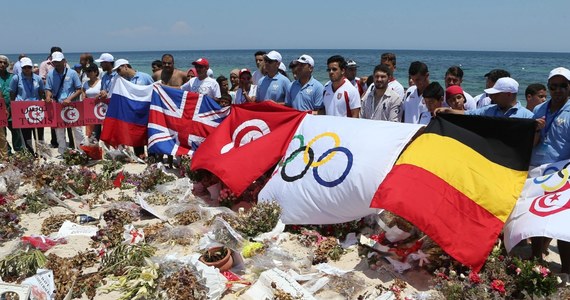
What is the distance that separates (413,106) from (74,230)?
5.17m

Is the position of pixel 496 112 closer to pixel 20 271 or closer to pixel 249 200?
pixel 249 200

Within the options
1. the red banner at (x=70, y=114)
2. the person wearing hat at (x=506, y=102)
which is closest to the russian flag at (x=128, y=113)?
the red banner at (x=70, y=114)

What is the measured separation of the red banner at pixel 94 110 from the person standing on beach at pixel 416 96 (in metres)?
6.52

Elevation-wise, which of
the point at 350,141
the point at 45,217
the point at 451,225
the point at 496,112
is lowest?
the point at 45,217

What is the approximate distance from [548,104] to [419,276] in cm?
245

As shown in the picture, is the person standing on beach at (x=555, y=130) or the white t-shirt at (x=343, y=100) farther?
the white t-shirt at (x=343, y=100)

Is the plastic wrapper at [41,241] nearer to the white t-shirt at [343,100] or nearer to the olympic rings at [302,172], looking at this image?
the olympic rings at [302,172]

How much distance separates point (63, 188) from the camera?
25.5 feet

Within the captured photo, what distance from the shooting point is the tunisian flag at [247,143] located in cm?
693

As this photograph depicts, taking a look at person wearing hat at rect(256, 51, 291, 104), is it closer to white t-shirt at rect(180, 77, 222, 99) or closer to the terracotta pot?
white t-shirt at rect(180, 77, 222, 99)

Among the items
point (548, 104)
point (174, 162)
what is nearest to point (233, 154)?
point (174, 162)

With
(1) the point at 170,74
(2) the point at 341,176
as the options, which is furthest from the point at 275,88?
(2) the point at 341,176

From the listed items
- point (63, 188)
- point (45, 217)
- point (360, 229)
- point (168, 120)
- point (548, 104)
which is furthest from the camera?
point (168, 120)

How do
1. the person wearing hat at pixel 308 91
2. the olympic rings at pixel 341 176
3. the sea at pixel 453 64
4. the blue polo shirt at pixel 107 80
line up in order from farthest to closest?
the sea at pixel 453 64 < the blue polo shirt at pixel 107 80 < the person wearing hat at pixel 308 91 < the olympic rings at pixel 341 176
